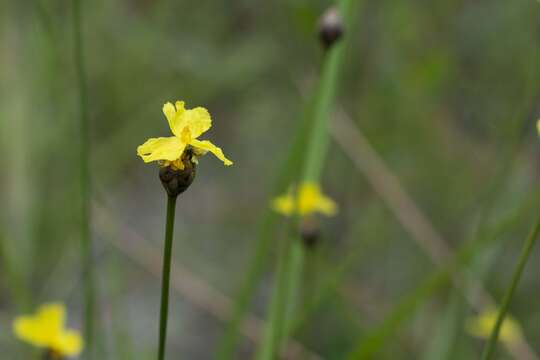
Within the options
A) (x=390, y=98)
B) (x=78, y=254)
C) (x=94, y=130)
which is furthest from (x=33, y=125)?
(x=390, y=98)

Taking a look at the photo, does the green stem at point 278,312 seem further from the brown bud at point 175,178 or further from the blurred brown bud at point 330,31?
the brown bud at point 175,178

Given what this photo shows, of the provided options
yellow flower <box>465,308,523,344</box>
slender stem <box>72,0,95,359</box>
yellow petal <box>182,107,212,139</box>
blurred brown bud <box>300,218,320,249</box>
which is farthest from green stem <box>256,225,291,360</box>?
yellow flower <box>465,308,523,344</box>

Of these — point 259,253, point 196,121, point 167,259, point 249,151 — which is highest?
point 249,151

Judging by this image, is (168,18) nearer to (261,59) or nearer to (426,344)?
(261,59)

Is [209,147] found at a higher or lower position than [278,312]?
lower

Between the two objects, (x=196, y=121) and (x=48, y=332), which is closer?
(x=196, y=121)

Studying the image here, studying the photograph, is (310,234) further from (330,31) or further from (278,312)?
(330,31)

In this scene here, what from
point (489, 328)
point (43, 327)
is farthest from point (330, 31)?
point (489, 328)
